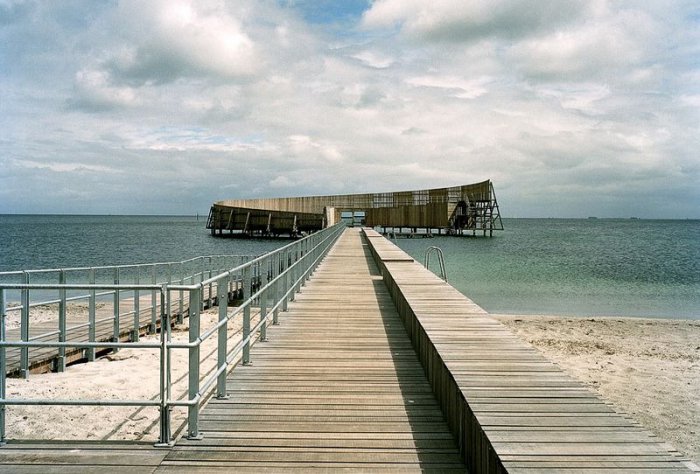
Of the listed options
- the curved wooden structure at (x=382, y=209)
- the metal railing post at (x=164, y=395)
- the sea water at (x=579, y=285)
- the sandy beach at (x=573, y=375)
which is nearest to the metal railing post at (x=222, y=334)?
the metal railing post at (x=164, y=395)

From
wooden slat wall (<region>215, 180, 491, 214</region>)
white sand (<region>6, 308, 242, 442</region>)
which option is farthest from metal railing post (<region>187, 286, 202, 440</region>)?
wooden slat wall (<region>215, 180, 491, 214</region>)

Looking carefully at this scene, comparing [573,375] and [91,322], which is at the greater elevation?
[91,322]

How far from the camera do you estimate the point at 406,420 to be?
405cm

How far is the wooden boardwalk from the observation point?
337 centimetres

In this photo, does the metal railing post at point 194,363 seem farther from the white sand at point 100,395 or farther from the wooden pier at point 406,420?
the white sand at point 100,395

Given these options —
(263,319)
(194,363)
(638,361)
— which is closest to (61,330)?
(263,319)

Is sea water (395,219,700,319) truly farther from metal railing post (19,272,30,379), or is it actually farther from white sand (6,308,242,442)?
metal railing post (19,272,30,379)

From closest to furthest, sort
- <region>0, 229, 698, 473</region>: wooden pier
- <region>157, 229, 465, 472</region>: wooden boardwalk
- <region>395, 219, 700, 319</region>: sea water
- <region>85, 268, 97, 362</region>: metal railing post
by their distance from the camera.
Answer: <region>0, 229, 698, 473</region>: wooden pier
<region>157, 229, 465, 472</region>: wooden boardwalk
<region>85, 268, 97, 362</region>: metal railing post
<region>395, 219, 700, 319</region>: sea water

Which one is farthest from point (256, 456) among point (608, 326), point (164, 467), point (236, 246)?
point (236, 246)

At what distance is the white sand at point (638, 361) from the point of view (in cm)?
757

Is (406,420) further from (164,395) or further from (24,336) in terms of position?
(24,336)

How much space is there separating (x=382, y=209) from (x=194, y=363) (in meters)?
66.5

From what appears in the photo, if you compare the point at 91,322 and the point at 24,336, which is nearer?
the point at 24,336

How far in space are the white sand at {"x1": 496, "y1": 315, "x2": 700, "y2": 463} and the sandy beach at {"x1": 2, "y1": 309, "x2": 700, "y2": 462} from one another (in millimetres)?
15
